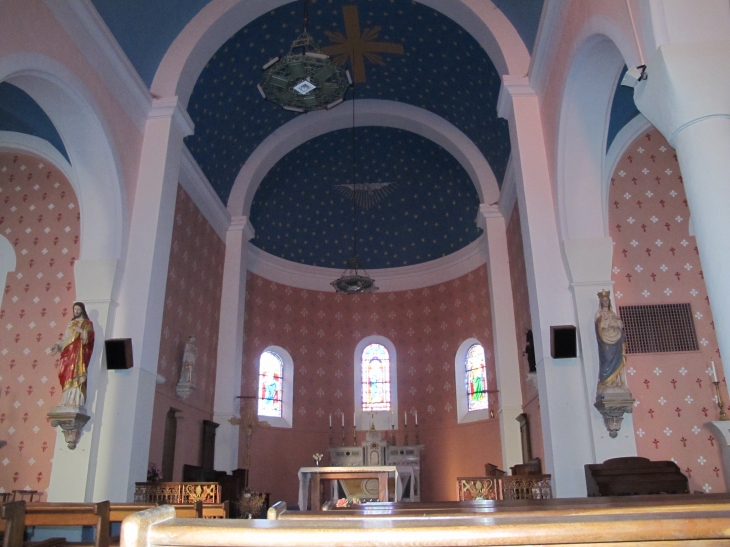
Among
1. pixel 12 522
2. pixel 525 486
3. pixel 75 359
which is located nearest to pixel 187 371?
pixel 75 359

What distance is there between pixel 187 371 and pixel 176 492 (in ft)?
10.5

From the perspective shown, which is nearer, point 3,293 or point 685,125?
point 685,125

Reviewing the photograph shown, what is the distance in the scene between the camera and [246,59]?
1166cm

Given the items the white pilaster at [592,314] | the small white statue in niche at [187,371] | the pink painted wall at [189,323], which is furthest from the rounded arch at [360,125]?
the white pilaster at [592,314]

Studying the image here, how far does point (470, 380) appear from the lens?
14844 mm

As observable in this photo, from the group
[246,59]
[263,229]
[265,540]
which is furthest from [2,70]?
[263,229]

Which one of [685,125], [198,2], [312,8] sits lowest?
[685,125]

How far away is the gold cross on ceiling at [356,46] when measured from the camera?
38.8 ft

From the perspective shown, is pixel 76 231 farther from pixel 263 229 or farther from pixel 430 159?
pixel 430 159

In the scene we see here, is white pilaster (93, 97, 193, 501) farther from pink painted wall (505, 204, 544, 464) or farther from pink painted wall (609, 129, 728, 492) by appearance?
pink painted wall (609, 129, 728, 492)

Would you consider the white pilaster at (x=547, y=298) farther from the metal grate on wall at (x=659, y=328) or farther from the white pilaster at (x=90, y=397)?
the white pilaster at (x=90, y=397)

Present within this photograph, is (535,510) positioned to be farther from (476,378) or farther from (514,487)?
(476,378)

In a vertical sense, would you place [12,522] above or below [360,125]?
below

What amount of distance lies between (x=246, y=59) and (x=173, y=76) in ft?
7.63
